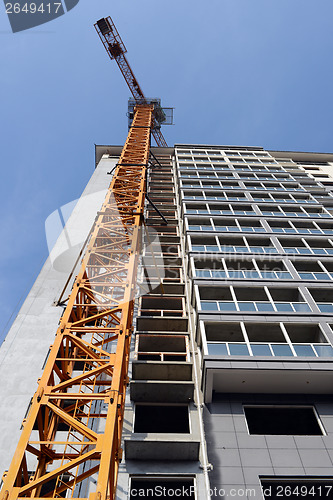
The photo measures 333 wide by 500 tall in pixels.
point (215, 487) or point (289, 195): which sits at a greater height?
point (289, 195)

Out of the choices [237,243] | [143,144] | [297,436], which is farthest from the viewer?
[143,144]

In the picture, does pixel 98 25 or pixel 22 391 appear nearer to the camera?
pixel 22 391

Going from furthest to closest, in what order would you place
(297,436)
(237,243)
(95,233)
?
1. (237,243)
2. (95,233)
3. (297,436)

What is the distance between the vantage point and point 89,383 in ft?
53.6

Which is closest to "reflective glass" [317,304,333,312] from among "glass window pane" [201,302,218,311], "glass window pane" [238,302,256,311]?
"glass window pane" [238,302,256,311]

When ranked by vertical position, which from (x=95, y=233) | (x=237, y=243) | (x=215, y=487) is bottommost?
(x=215, y=487)

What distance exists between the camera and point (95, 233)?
24.6 metres

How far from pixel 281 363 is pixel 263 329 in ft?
10.9

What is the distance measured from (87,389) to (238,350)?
941 cm

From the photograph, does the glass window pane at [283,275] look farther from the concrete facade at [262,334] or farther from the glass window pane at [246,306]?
the glass window pane at [246,306]

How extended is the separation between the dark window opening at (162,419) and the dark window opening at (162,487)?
2.82m

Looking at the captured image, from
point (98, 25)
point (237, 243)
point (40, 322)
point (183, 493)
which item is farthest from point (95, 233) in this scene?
point (98, 25)

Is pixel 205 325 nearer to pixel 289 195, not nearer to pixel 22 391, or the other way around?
pixel 22 391

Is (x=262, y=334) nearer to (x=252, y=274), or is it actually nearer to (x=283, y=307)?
(x=283, y=307)
